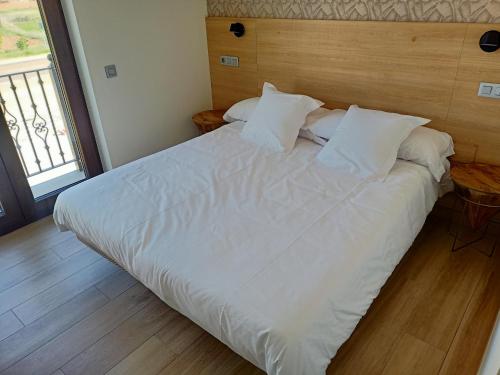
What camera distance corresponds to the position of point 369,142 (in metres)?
2.24

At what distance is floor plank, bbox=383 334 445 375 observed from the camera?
165 cm

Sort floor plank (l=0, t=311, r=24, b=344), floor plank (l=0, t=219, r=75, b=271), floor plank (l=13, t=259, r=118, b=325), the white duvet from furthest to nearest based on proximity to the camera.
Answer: floor plank (l=0, t=219, r=75, b=271) < floor plank (l=13, t=259, r=118, b=325) < floor plank (l=0, t=311, r=24, b=344) < the white duvet

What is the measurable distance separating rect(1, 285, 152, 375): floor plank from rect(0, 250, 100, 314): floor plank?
0.43 m

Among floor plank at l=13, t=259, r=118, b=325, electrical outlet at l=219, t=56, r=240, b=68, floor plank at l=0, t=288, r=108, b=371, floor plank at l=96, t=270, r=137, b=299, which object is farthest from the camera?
electrical outlet at l=219, t=56, r=240, b=68

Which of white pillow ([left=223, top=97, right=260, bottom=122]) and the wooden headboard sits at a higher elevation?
the wooden headboard

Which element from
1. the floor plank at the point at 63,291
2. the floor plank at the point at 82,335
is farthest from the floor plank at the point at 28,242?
the floor plank at the point at 82,335

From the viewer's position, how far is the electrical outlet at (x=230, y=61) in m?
3.35

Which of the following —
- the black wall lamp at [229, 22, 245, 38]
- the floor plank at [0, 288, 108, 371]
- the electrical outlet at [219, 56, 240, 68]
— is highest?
the black wall lamp at [229, 22, 245, 38]

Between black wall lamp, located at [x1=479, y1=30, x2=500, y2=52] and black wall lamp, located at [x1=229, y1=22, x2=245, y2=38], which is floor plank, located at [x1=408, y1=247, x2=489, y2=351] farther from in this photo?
black wall lamp, located at [x1=229, y1=22, x2=245, y2=38]

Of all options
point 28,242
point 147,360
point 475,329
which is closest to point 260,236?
point 147,360

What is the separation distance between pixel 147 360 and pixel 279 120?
1.74 m

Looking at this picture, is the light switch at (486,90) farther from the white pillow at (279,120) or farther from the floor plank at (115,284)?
the floor plank at (115,284)

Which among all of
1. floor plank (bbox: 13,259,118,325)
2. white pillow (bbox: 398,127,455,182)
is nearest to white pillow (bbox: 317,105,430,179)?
white pillow (bbox: 398,127,455,182)

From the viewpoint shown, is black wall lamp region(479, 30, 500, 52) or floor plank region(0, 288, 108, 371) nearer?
floor plank region(0, 288, 108, 371)
